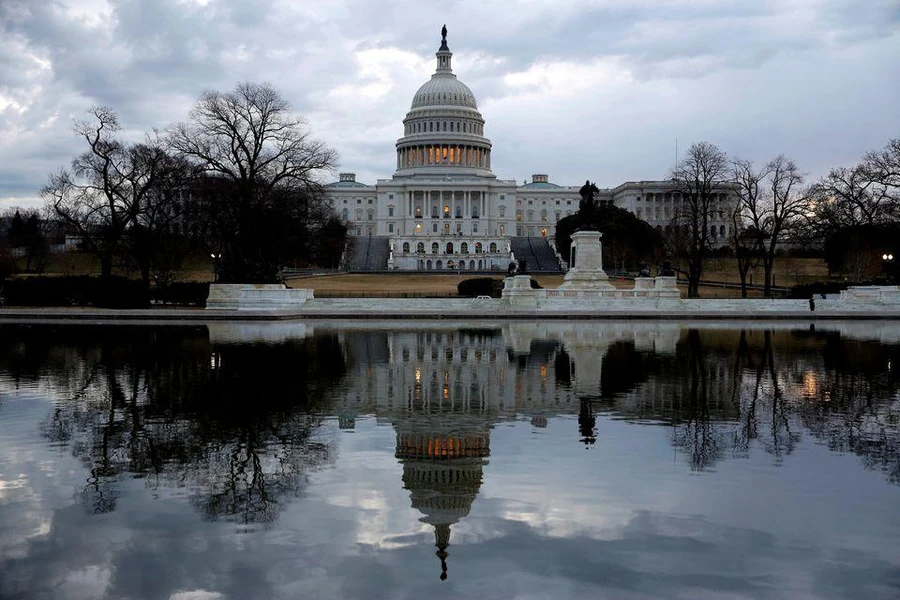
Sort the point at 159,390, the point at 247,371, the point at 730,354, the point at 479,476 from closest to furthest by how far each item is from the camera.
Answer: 1. the point at 479,476
2. the point at 159,390
3. the point at 247,371
4. the point at 730,354

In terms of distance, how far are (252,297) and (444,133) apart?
117179 millimetres

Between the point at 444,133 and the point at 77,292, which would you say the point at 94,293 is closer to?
the point at 77,292

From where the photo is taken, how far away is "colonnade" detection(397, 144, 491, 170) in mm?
158375

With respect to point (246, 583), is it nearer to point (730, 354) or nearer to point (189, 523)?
point (189, 523)

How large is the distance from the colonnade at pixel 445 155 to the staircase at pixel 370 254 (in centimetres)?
2907

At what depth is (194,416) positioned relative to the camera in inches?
503

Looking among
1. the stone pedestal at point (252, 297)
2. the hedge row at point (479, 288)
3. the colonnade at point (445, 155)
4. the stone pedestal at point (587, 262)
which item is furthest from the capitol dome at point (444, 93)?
the stone pedestal at point (252, 297)

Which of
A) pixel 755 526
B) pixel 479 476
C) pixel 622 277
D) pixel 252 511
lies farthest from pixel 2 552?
pixel 622 277

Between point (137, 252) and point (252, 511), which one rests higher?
point (137, 252)

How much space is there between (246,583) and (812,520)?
4955 mm

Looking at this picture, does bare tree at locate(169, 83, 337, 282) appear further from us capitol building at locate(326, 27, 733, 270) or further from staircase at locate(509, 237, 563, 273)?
us capitol building at locate(326, 27, 733, 270)

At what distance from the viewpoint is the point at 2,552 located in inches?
284

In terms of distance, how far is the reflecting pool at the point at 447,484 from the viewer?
22.1 feet

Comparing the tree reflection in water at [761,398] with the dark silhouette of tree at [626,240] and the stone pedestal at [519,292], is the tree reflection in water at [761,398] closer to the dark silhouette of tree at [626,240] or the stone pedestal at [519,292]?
the stone pedestal at [519,292]
